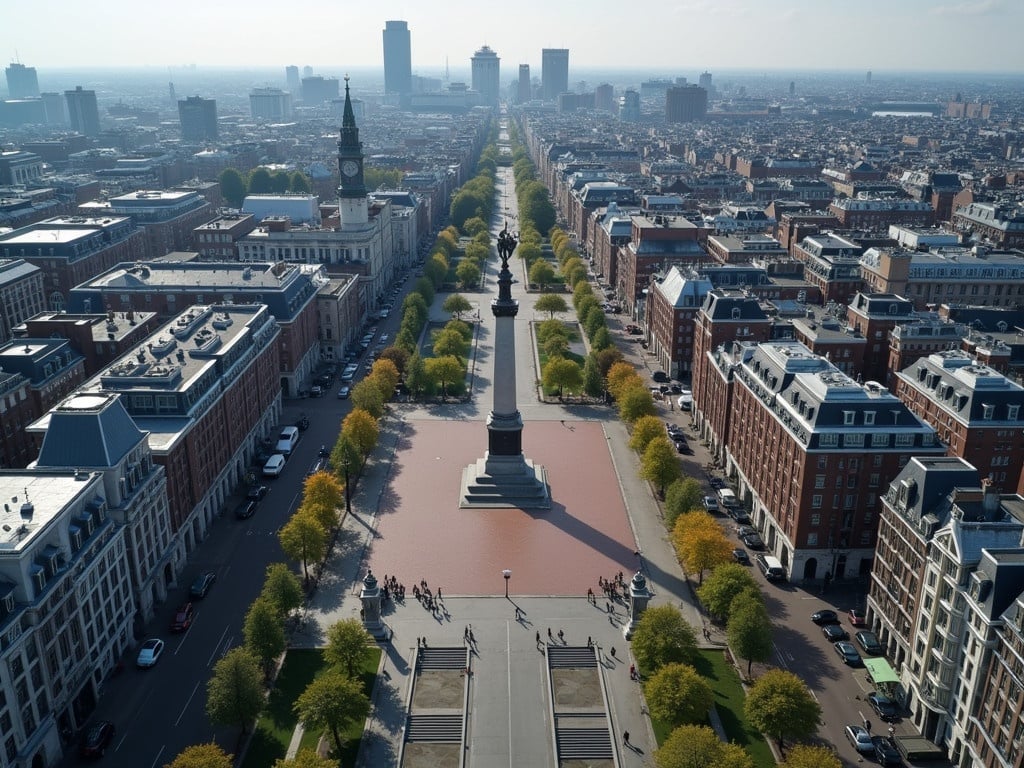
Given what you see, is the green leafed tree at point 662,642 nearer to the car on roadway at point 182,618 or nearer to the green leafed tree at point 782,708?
the green leafed tree at point 782,708

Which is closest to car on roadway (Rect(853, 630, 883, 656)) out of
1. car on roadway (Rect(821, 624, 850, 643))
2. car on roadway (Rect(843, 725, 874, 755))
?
car on roadway (Rect(821, 624, 850, 643))

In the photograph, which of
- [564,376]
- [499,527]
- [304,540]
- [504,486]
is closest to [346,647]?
[304,540]

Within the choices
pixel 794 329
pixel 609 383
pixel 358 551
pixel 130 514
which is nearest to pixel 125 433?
pixel 130 514

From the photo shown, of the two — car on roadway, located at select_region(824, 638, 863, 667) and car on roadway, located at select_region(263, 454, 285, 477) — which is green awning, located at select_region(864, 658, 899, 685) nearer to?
car on roadway, located at select_region(824, 638, 863, 667)

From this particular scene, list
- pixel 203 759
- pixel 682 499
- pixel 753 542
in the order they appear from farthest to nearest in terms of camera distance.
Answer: pixel 753 542
pixel 682 499
pixel 203 759

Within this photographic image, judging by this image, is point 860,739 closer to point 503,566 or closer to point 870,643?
point 870,643

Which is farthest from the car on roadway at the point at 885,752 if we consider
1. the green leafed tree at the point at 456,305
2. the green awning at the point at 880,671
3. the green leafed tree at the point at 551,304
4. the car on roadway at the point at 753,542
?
the green leafed tree at the point at 456,305

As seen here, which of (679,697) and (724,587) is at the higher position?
(724,587)
